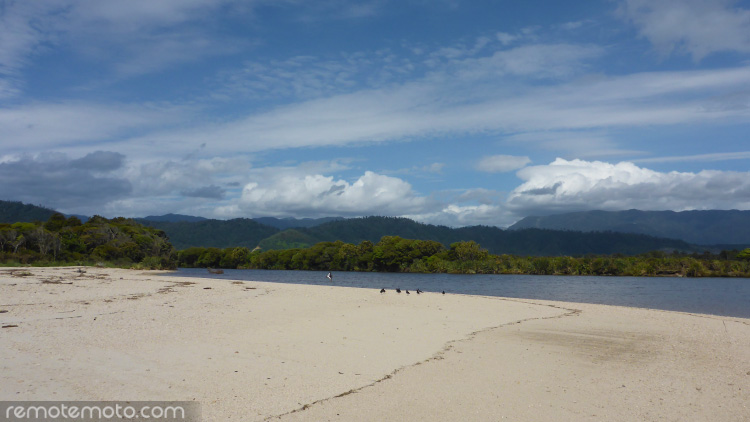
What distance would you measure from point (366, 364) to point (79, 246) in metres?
72.4

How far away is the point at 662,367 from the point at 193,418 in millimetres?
10714

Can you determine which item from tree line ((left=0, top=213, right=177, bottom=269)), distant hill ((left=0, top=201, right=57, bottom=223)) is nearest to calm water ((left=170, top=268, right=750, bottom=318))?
tree line ((left=0, top=213, right=177, bottom=269))

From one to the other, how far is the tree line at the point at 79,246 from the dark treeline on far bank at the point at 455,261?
43699 mm

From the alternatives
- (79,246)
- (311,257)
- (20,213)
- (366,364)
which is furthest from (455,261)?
(20,213)

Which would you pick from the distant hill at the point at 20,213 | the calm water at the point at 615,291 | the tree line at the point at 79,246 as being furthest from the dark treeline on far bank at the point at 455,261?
the distant hill at the point at 20,213

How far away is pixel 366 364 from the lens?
10.4m

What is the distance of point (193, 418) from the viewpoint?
6777 mm

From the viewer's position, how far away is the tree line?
2238 inches

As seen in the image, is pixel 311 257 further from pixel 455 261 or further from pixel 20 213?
pixel 20 213

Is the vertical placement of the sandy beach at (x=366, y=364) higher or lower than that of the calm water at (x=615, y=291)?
higher

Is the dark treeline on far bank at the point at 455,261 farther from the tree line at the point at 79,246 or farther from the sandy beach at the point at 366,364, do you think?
the sandy beach at the point at 366,364

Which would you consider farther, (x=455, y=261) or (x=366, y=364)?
(x=455, y=261)

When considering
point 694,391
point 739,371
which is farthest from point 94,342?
point 739,371

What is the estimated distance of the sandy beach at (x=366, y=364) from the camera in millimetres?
7641
